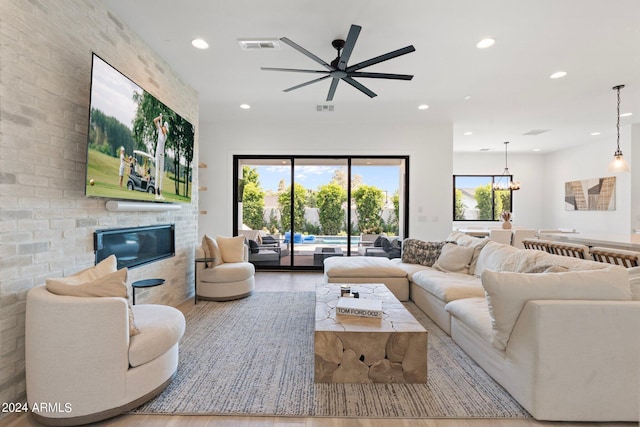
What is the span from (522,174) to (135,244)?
988 centimetres

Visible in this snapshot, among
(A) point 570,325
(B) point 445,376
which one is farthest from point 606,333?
(B) point 445,376

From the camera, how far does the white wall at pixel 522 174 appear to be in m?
8.91

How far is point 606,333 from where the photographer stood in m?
1.77

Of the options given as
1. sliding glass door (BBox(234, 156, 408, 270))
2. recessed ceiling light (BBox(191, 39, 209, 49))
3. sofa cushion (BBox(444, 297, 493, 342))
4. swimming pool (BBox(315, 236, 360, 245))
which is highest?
recessed ceiling light (BBox(191, 39, 209, 49))

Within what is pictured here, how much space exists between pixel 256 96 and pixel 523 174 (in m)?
8.19

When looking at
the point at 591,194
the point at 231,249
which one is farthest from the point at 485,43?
the point at 591,194

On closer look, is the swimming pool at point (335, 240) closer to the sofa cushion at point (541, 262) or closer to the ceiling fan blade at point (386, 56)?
the sofa cushion at point (541, 262)

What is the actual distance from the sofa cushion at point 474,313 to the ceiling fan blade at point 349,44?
235cm

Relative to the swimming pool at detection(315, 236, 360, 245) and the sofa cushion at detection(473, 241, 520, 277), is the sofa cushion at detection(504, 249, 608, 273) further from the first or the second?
the swimming pool at detection(315, 236, 360, 245)

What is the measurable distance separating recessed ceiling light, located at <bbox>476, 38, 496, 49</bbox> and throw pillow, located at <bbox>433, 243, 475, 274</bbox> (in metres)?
2.34

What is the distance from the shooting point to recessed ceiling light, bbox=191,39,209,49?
317 cm

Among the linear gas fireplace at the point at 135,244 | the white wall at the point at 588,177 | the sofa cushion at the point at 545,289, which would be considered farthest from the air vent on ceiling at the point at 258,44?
the white wall at the point at 588,177

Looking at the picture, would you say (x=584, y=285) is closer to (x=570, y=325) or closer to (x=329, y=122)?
(x=570, y=325)

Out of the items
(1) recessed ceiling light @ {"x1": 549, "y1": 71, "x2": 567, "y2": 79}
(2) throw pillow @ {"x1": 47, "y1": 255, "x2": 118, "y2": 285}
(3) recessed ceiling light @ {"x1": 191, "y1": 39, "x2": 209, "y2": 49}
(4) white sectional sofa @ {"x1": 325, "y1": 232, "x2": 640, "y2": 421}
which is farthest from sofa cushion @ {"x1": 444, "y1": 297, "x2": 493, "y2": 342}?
(3) recessed ceiling light @ {"x1": 191, "y1": 39, "x2": 209, "y2": 49}
